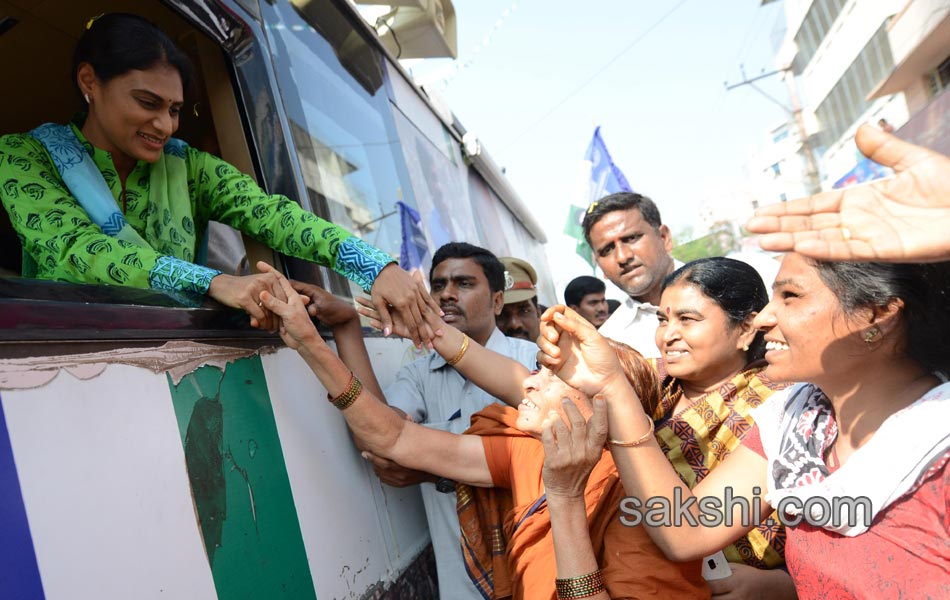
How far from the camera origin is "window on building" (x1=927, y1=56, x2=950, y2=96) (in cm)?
1530

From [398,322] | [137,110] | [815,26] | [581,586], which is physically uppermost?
[815,26]

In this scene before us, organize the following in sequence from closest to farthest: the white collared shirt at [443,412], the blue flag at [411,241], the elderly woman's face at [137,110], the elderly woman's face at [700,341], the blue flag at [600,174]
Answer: the elderly woman's face at [137,110], the elderly woman's face at [700,341], the white collared shirt at [443,412], the blue flag at [411,241], the blue flag at [600,174]

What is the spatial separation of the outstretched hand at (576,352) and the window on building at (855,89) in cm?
1807

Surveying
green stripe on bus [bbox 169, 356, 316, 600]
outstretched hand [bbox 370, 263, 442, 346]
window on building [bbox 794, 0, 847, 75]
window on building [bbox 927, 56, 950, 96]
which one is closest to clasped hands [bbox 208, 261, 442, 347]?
outstretched hand [bbox 370, 263, 442, 346]

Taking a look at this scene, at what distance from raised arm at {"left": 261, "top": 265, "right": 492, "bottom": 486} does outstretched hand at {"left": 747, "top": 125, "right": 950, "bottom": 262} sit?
40.8 inches

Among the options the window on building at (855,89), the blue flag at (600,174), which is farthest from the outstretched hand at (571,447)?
the window on building at (855,89)

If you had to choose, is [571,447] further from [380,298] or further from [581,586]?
[380,298]

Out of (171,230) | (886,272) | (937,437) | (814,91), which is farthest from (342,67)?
(814,91)

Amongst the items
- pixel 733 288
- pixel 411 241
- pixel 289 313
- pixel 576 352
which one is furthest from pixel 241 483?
pixel 411 241

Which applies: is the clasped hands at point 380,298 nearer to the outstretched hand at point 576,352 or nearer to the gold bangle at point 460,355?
the gold bangle at point 460,355

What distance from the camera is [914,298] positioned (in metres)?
1.48

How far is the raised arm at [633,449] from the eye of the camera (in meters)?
1.68

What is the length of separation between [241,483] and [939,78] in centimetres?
1882

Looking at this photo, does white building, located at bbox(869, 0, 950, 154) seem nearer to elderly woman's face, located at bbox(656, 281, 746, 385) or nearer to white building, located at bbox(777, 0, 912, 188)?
white building, located at bbox(777, 0, 912, 188)
